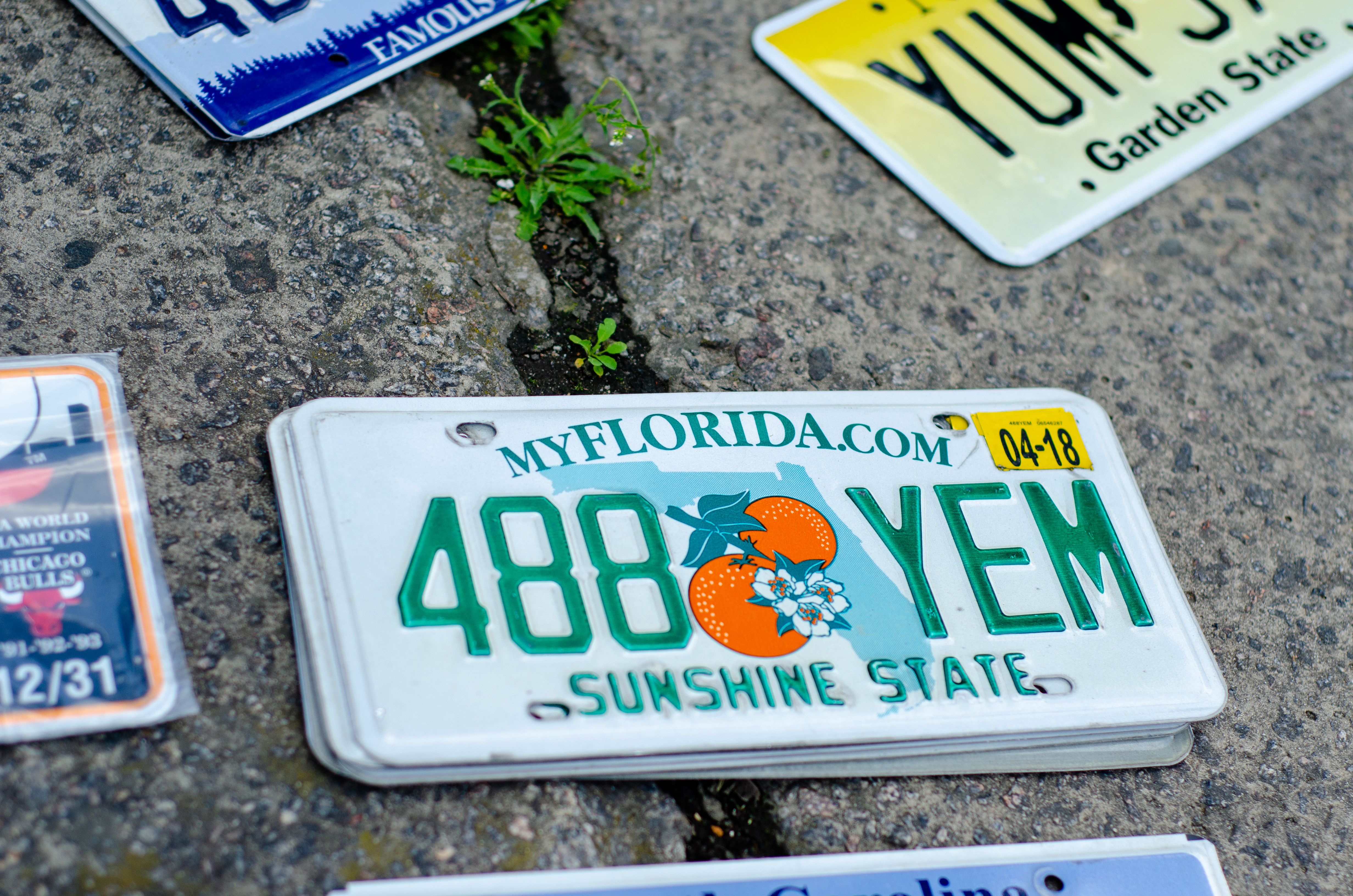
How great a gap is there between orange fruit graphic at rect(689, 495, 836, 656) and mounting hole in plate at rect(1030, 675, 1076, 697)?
284 millimetres

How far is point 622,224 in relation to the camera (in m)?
1.57

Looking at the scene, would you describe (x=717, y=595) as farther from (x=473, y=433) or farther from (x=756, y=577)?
(x=473, y=433)

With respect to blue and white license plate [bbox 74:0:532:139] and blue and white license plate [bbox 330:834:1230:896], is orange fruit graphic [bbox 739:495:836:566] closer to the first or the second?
blue and white license plate [bbox 330:834:1230:896]

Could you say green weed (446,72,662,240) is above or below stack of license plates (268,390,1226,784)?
above

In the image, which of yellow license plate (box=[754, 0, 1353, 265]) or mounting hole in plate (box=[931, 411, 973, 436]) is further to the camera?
yellow license plate (box=[754, 0, 1353, 265])

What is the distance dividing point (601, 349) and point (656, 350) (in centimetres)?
8

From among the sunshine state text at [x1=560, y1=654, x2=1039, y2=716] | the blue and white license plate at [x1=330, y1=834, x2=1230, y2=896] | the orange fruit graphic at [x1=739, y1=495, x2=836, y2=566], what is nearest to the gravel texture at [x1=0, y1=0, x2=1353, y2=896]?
the blue and white license plate at [x1=330, y1=834, x2=1230, y2=896]

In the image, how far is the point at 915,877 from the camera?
1.11 metres

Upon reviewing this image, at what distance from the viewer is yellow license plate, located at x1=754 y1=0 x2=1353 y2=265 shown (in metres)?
1.70

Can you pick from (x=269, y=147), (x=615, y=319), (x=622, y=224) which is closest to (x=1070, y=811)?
(x=615, y=319)

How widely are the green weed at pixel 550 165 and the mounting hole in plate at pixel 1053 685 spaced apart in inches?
35.6

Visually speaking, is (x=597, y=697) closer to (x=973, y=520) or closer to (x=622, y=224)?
(x=973, y=520)

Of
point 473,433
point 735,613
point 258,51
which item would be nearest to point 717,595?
point 735,613

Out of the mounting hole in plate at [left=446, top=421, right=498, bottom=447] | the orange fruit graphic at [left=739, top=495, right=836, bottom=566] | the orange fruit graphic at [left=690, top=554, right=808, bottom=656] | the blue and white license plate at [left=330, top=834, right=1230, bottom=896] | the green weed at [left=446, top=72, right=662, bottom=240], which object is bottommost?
the blue and white license plate at [left=330, top=834, right=1230, bottom=896]
